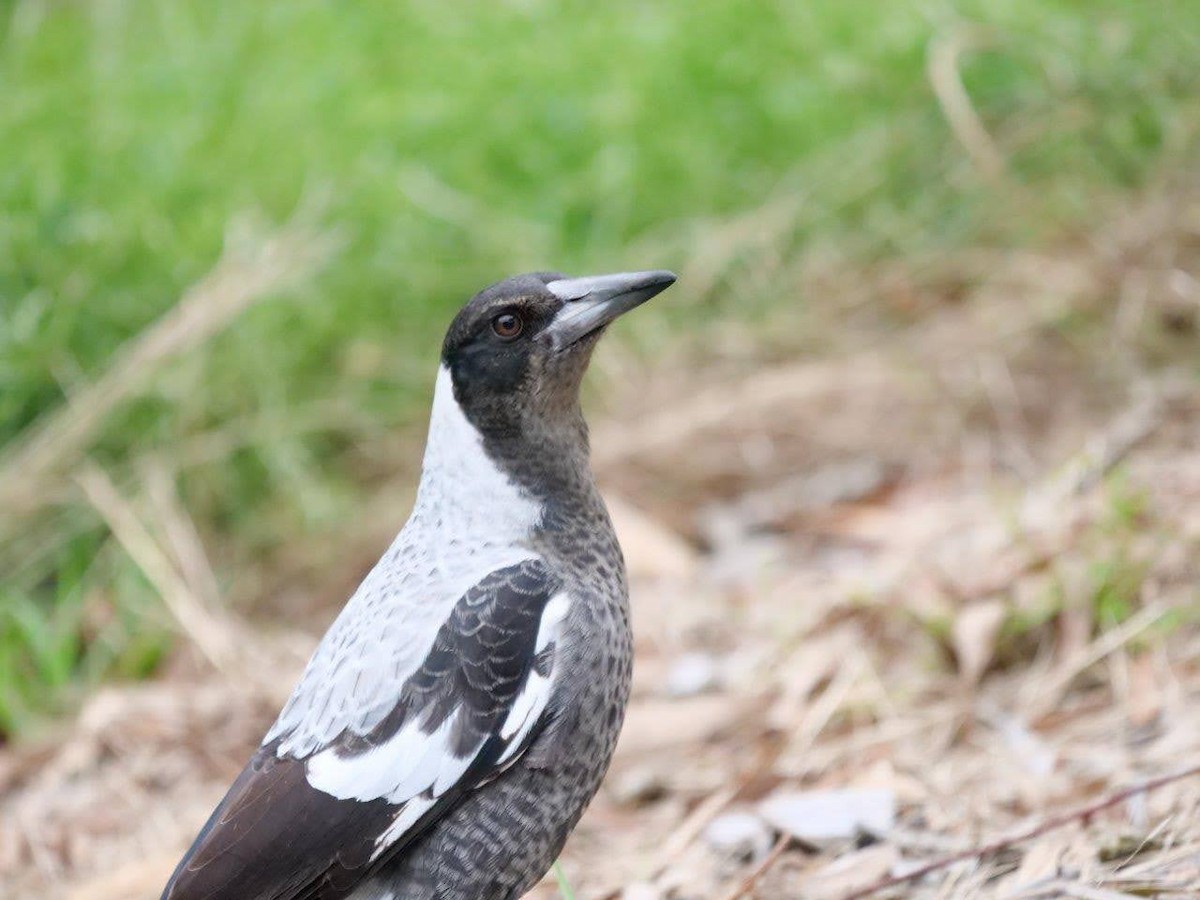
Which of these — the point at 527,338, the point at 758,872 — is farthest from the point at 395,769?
the point at 527,338

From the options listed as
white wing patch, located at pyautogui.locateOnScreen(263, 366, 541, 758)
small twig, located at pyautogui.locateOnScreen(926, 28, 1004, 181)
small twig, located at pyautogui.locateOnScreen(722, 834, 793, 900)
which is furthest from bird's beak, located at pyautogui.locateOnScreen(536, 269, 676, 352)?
small twig, located at pyautogui.locateOnScreen(926, 28, 1004, 181)

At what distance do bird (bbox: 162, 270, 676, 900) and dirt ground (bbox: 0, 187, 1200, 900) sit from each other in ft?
1.29

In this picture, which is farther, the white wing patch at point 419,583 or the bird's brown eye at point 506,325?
the bird's brown eye at point 506,325

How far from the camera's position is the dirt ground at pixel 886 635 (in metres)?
2.67

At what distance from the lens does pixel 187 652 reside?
4.06 m

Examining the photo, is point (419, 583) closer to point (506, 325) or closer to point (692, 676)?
point (506, 325)

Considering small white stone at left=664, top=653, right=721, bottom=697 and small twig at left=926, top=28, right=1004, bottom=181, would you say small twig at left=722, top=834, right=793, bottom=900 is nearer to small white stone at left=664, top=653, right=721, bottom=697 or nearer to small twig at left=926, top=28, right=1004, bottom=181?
small white stone at left=664, top=653, right=721, bottom=697

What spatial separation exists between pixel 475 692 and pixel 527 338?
1.83 feet

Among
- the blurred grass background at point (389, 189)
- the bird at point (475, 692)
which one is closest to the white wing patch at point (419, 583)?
the bird at point (475, 692)

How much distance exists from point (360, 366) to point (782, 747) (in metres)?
2.14

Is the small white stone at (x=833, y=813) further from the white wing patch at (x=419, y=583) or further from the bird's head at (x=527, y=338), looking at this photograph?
the bird's head at (x=527, y=338)

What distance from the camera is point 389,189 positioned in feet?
16.7

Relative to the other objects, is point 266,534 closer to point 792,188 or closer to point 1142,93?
point 792,188

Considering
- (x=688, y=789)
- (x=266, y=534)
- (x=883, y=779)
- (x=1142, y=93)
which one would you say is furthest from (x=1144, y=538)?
(x=266, y=534)
